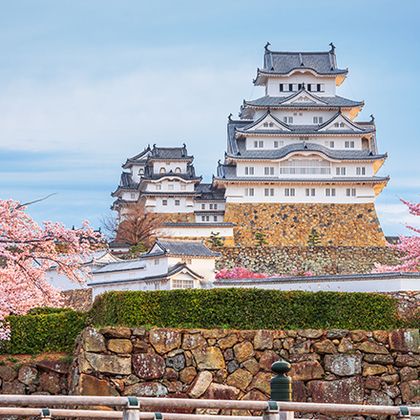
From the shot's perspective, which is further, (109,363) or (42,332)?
(42,332)

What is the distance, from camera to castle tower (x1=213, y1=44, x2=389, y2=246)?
59.8 meters

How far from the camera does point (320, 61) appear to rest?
2692 inches

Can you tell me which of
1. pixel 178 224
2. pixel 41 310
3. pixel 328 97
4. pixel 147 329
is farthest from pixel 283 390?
pixel 328 97

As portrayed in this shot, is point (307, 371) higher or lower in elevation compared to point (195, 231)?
lower

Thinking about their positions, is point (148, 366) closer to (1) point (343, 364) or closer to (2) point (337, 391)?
(2) point (337, 391)

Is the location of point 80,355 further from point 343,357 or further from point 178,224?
point 178,224

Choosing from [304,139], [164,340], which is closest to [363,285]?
[164,340]

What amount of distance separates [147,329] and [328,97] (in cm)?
4746

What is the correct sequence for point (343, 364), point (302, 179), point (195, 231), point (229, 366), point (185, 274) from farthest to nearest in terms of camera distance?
point (302, 179), point (195, 231), point (185, 274), point (343, 364), point (229, 366)

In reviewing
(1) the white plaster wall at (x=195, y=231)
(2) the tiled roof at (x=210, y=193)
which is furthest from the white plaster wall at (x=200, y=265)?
(2) the tiled roof at (x=210, y=193)

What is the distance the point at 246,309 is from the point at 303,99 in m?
44.4

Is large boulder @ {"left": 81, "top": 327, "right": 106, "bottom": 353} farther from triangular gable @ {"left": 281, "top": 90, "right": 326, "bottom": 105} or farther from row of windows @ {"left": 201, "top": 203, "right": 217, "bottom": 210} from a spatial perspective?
row of windows @ {"left": 201, "top": 203, "right": 217, "bottom": 210}

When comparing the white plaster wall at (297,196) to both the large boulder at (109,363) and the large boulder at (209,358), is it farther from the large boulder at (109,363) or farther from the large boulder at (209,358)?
the large boulder at (109,363)

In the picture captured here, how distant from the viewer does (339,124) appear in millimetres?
62406
